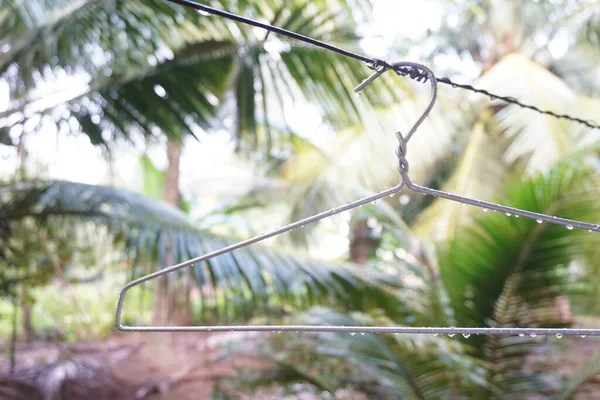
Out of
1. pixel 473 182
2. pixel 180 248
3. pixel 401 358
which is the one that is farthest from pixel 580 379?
pixel 473 182

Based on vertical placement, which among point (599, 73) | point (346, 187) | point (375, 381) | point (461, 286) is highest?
point (599, 73)

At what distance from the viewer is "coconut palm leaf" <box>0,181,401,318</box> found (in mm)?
1586

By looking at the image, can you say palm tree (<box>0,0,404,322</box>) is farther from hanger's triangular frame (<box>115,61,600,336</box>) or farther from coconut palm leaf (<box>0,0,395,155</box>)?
hanger's triangular frame (<box>115,61,600,336</box>)

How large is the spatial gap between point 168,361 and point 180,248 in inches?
68.5

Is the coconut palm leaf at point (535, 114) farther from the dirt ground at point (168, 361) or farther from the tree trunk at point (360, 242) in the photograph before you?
the tree trunk at point (360, 242)

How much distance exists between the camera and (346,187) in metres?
2.45

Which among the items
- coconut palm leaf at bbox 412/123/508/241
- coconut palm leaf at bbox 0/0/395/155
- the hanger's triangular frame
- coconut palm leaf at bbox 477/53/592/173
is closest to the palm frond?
Result: coconut palm leaf at bbox 477/53/592/173

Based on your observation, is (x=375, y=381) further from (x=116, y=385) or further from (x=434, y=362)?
(x=116, y=385)

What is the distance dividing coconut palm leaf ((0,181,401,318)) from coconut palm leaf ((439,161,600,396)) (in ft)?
1.04

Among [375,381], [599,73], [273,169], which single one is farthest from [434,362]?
[599,73]

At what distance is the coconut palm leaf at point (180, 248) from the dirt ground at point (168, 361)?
0.55 metres

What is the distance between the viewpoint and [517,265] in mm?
1538

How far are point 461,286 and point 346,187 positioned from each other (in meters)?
0.90

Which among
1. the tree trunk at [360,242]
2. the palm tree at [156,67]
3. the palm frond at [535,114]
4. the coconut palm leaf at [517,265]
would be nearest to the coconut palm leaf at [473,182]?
Answer: the palm frond at [535,114]
